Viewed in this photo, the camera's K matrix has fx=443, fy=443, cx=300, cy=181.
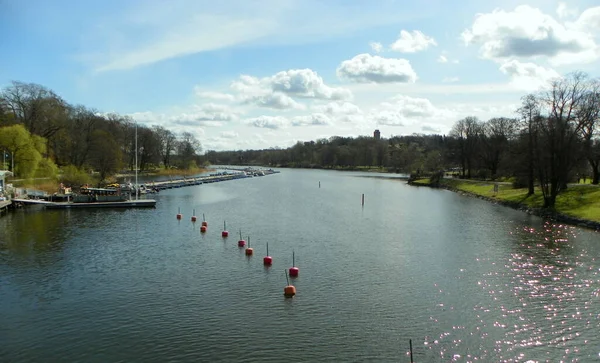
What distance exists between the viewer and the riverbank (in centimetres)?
4612

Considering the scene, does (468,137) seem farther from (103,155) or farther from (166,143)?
(166,143)

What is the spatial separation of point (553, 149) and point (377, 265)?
115ft

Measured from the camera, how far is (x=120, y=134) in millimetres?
121750

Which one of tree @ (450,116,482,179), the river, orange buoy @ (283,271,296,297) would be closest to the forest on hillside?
tree @ (450,116,482,179)

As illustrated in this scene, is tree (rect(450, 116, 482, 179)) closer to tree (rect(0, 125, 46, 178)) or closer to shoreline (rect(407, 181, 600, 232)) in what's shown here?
shoreline (rect(407, 181, 600, 232))

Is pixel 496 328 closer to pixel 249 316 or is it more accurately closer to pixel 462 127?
pixel 249 316

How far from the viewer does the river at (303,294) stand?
17.6 metres

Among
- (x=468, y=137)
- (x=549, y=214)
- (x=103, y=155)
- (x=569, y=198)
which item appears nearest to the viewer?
(x=549, y=214)

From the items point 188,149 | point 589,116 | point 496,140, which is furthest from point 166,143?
point 589,116

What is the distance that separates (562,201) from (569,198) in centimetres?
144

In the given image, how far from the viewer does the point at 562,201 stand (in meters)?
54.8

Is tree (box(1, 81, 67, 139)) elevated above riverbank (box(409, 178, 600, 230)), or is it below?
above

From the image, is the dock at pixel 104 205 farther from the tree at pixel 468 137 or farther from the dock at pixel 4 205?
the tree at pixel 468 137

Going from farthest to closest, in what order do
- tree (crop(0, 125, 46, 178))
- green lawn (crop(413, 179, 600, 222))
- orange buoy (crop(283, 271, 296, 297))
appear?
tree (crop(0, 125, 46, 178)) < green lawn (crop(413, 179, 600, 222)) < orange buoy (crop(283, 271, 296, 297))
